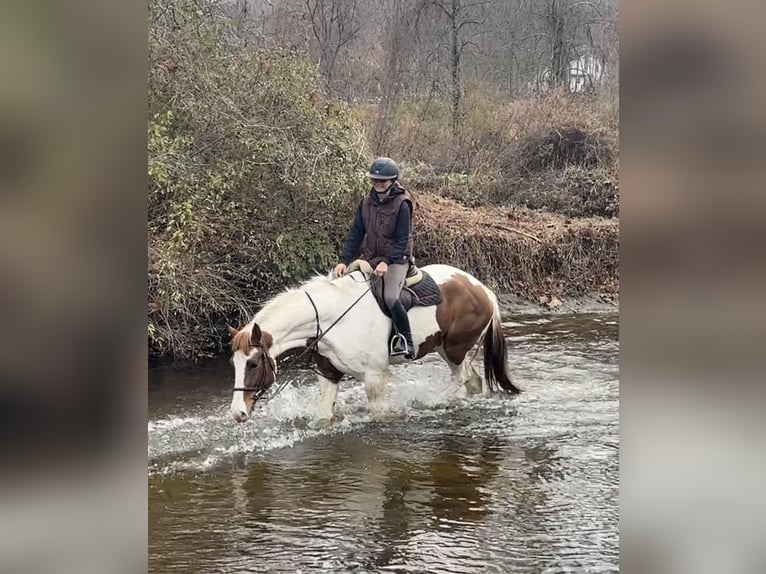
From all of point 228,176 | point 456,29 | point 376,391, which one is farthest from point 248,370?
point 456,29

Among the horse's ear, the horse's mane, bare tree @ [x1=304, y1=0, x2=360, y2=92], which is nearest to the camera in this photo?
the horse's ear

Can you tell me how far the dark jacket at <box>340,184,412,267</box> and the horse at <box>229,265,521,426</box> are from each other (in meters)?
0.21

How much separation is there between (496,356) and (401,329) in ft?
3.21

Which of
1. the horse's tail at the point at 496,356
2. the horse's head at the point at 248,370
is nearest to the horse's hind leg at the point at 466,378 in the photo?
Result: the horse's tail at the point at 496,356

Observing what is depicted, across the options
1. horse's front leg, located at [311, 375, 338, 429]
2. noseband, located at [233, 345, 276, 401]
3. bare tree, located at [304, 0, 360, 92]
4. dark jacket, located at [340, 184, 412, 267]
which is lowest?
horse's front leg, located at [311, 375, 338, 429]

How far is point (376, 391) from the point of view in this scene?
5.90m

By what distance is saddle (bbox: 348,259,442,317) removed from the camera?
19.2ft

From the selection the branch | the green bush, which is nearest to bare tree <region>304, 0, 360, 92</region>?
the branch

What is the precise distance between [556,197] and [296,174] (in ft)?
18.4

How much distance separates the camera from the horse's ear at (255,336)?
5180 mm

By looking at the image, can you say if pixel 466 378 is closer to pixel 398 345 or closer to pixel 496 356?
pixel 496 356

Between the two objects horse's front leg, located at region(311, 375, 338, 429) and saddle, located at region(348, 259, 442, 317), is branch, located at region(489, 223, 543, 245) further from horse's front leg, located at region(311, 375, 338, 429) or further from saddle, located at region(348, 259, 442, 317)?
horse's front leg, located at region(311, 375, 338, 429)

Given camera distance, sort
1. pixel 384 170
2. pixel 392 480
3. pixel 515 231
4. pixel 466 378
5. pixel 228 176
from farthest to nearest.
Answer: pixel 515 231, pixel 228 176, pixel 466 378, pixel 384 170, pixel 392 480
